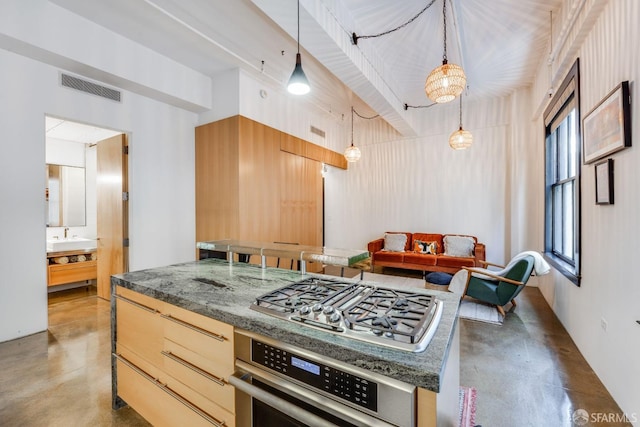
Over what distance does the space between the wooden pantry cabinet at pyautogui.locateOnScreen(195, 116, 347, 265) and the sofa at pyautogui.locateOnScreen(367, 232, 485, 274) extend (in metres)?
2.02

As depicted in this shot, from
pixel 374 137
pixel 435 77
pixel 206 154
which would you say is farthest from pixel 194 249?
pixel 374 137

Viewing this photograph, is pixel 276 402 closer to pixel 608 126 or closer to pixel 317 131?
pixel 608 126

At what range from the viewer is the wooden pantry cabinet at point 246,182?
13.5ft

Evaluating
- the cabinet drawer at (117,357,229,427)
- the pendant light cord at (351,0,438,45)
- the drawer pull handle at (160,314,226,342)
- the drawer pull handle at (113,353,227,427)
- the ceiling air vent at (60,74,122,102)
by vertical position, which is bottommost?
the cabinet drawer at (117,357,229,427)

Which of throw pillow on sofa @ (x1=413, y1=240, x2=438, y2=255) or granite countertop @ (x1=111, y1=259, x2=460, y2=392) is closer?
granite countertop @ (x1=111, y1=259, x2=460, y2=392)

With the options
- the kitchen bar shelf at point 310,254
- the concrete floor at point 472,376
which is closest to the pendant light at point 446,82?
the kitchen bar shelf at point 310,254

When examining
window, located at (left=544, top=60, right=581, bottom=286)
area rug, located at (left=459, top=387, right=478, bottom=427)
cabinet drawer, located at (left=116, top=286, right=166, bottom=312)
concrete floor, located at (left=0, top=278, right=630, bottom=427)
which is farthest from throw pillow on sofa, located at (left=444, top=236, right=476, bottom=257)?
cabinet drawer, located at (left=116, top=286, right=166, bottom=312)

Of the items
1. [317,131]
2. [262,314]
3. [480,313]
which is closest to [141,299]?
[262,314]

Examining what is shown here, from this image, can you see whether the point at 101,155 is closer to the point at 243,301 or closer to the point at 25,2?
the point at 25,2

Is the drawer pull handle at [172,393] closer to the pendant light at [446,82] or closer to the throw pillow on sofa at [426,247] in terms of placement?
the pendant light at [446,82]

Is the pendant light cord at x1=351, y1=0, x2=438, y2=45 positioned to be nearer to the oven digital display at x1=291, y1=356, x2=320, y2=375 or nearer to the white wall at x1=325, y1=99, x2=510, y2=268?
the white wall at x1=325, y1=99, x2=510, y2=268

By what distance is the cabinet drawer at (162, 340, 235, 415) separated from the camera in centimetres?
130

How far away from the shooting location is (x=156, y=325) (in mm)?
1604

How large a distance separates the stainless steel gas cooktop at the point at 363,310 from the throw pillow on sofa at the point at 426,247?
4.53 m
